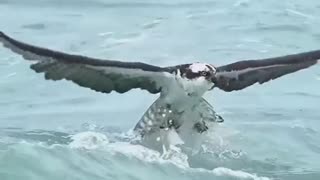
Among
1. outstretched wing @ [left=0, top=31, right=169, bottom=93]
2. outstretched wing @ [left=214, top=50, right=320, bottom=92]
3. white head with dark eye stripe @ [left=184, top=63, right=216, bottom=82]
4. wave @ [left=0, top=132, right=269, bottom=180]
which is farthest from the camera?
outstretched wing @ [left=214, top=50, right=320, bottom=92]

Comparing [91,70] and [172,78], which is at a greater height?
[172,78]

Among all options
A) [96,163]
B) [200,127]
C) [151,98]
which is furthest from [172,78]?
[151,98]

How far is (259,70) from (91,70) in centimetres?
128

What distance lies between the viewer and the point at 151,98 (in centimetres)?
953

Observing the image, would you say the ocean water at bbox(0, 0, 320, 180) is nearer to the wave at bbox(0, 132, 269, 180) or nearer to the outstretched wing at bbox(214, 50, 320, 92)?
the wave at bbox(0, 132, 269, 180)

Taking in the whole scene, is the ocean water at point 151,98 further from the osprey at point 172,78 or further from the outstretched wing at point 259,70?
the outstretched wing at point 259,70

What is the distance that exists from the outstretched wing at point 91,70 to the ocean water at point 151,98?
18.5 inches

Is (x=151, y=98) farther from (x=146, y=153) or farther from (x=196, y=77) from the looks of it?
(x=196, y=77)

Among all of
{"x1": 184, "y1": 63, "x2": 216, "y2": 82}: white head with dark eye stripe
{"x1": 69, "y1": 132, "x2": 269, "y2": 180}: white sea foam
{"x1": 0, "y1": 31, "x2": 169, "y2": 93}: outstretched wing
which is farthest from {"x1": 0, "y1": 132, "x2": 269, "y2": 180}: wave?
{"x1": 184, "y1": 63, "x2": 216, "y2": 82}: white head with dark eye stripe

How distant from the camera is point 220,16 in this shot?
560 inches

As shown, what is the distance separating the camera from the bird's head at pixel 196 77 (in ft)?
25.6

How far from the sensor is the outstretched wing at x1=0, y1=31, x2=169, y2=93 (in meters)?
7.55

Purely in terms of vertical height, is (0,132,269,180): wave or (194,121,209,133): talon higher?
(194,121,209,133): talon

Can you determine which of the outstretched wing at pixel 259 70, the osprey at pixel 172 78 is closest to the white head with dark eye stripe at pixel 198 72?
the osprey at pixel 172 78
